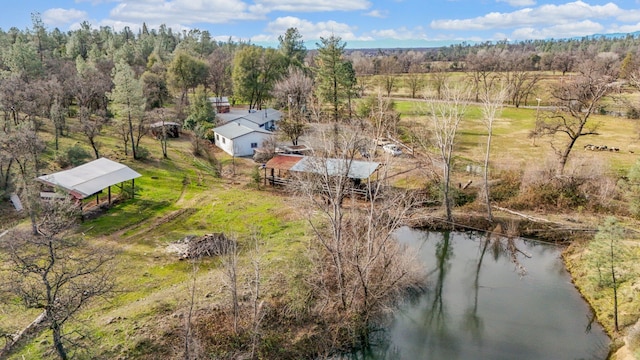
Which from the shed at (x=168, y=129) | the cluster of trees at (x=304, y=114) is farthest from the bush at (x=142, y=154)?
the shed at (x=168, y=129)

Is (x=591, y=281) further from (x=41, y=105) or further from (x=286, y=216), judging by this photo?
(x=41, y=105)

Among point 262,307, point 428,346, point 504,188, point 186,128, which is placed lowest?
point 428,346

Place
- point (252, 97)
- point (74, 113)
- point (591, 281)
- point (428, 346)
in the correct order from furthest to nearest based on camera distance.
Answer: point (252, 97) → point (74, 113) → point (591, 281) → point (428, 346)

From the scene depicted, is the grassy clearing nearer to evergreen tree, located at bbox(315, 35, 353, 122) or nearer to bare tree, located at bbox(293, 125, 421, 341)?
bare tree, located at bbox(293, 125, 421, 341)

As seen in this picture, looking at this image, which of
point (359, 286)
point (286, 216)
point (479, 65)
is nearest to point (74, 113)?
point (286, 216)

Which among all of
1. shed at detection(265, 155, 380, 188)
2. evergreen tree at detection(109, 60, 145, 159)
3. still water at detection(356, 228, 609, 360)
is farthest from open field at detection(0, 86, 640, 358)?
evergreen tree at detection(109, 60, 145, 159)

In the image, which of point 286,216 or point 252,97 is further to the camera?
point 252,97

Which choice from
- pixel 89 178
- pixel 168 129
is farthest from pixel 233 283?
pixel 168 129
